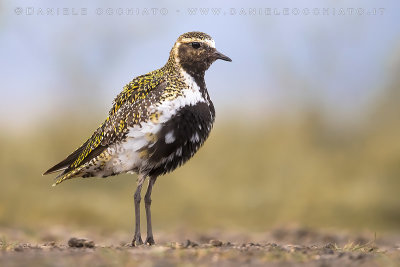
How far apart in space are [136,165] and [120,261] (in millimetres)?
2845

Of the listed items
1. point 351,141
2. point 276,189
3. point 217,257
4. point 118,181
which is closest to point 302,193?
point 276,189

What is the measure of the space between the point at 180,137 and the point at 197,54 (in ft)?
4.73

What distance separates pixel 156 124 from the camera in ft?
30.6

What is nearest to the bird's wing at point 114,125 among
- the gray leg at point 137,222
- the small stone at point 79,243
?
the gray leg at point 137,222

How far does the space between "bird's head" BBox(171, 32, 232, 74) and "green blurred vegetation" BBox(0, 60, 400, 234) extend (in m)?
8.36

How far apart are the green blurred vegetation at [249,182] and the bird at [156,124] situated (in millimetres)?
7836

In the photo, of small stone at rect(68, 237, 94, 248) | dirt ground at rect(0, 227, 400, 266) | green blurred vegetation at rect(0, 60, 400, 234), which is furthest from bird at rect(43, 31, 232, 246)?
green blurred vegetation at rect(0, 60, 400, 234)

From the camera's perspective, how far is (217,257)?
732cm

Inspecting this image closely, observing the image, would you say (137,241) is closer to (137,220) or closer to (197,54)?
(137,220)

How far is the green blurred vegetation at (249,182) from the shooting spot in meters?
17.9

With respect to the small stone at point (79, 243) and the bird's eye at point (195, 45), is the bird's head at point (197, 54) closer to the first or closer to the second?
the bird's eye at point (195, 45)

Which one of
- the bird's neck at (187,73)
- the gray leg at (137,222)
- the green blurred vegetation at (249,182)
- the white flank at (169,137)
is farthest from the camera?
the green blurred vegetation at (249,182)

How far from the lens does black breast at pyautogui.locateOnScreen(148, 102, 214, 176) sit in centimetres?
934

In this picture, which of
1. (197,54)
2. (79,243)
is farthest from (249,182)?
(79,243)
